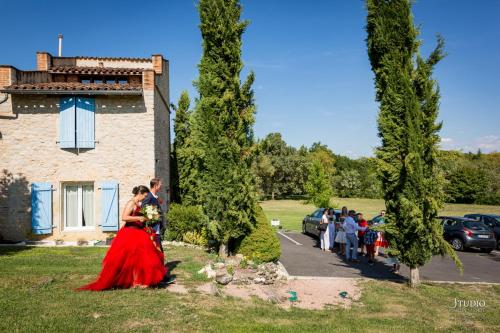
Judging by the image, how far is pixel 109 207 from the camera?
1381 centimetres

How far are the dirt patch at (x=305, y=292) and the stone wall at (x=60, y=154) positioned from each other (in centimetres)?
784

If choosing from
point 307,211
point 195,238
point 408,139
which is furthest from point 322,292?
point 307,211

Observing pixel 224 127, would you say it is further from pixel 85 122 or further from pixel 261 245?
pixel 85 122

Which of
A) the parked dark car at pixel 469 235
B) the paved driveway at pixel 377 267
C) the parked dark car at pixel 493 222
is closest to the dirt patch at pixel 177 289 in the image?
the paved driveway at pixel 377 267

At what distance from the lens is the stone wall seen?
13547 mm

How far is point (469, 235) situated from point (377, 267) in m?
6.76

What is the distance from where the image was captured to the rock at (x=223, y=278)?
8.05 metres

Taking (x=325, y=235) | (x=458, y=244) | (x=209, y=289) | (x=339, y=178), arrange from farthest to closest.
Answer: (x=339, y=178) < (x=458, y=244) < (x=325, y=235) < (x=209, y=289)

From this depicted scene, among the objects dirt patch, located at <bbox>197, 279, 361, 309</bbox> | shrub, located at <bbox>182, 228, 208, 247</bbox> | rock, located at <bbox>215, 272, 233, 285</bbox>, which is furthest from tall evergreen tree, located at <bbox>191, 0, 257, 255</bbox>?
dirt patch, located at <bbox>197, 279, 361, 309</bbox>

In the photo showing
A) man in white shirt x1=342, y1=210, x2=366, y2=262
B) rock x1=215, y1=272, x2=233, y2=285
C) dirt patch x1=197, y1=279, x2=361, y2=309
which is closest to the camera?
dirt patch x1=197, y1=279, x2=361, y2=309

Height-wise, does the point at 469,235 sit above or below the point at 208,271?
below

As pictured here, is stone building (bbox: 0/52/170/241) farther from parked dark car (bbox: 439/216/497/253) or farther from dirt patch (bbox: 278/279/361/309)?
parked dark car (bbox: 439/216/497/253)

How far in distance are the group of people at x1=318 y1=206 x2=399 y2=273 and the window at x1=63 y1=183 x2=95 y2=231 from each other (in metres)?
9.76

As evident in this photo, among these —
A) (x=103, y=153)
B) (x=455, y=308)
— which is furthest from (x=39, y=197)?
(x=455, y=308)
